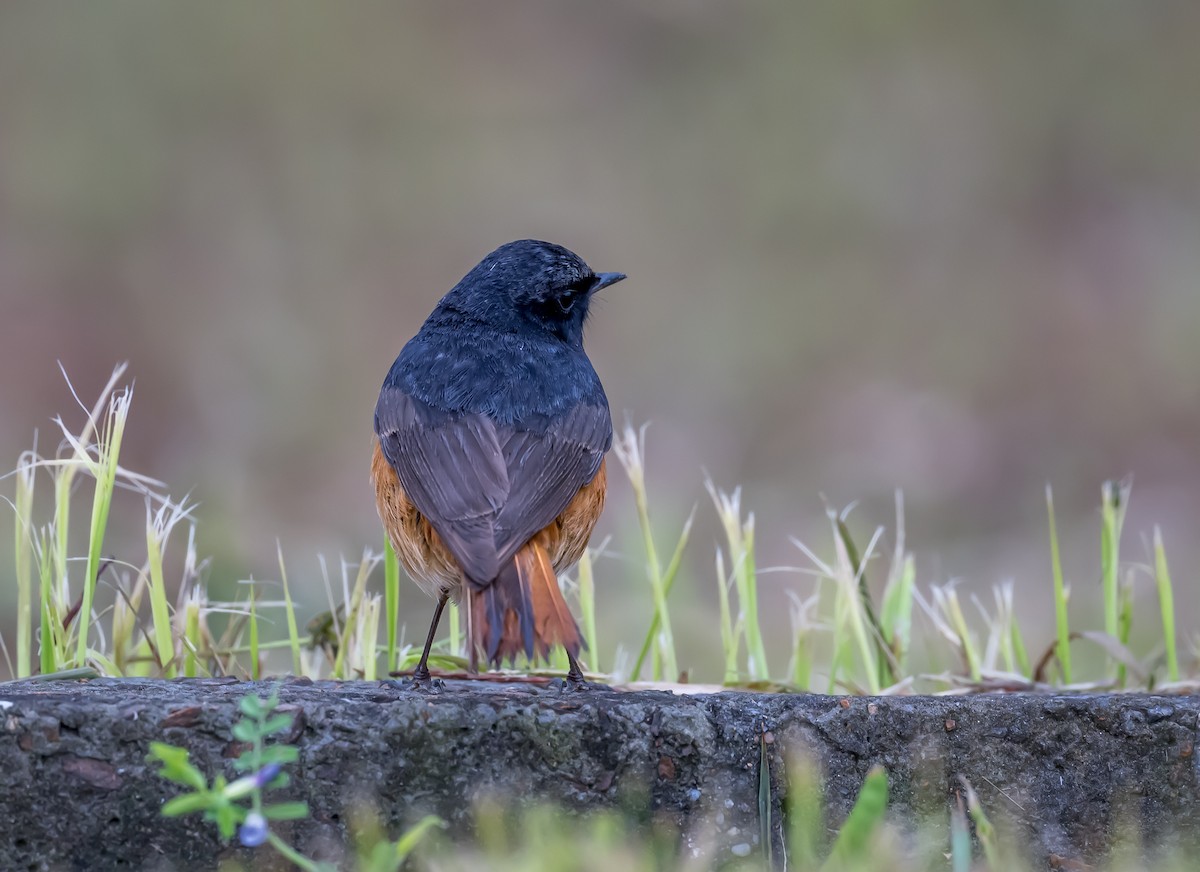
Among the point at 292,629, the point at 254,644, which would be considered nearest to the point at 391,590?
the point at 292,629

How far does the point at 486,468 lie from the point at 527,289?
92 cm

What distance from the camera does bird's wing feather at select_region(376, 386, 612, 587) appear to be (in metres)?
3.31

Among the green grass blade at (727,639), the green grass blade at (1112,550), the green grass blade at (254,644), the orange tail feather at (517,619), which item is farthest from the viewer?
the green grass blade at (1112,550)

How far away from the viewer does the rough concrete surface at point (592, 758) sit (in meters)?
2.58

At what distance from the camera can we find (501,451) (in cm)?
363

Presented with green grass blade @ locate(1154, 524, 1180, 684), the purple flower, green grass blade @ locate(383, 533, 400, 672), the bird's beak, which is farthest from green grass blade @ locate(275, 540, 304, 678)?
green grass blade @ locate(1154, 524, 1180, 684)

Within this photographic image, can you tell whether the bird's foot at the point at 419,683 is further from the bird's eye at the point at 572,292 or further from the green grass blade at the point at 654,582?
the bird's eye at the point at 572,292

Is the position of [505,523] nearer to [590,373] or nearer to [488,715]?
[488,715]

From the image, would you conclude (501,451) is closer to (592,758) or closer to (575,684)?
(575,684)

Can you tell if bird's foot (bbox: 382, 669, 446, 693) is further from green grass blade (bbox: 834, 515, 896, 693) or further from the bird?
green grass blade (bbox: 834, 515, 896, 693)

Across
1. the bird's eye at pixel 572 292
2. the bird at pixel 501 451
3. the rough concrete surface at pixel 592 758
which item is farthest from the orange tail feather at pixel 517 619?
the bird's eye at pixel 572 292

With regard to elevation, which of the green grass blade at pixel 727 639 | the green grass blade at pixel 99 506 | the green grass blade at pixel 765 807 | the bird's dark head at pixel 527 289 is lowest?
the green grass blade at pixel 765 807

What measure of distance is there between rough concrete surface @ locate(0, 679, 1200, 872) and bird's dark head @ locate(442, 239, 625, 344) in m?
1.51

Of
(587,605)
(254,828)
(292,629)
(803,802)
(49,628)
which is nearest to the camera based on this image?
(254,828)
